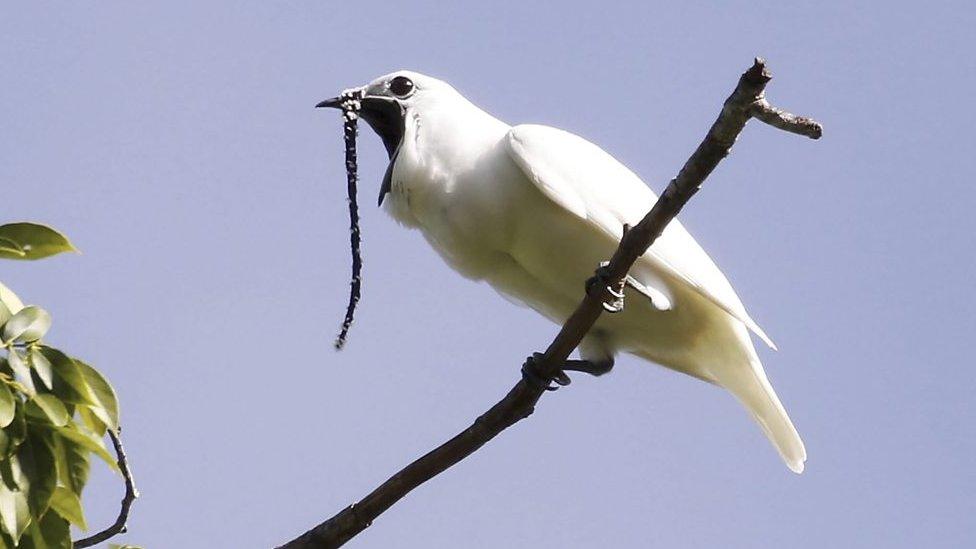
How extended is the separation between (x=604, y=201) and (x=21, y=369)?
8.32ft

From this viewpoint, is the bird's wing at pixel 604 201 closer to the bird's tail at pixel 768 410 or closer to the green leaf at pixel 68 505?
the bird's tail at pixel 768 410

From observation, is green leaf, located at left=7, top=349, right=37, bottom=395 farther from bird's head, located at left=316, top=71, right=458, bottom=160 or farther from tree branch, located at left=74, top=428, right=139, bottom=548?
bird's head, located at left=316, top=71, right=458, bottom=160

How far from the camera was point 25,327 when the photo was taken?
8.77 feet

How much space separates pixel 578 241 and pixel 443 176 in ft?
1.87

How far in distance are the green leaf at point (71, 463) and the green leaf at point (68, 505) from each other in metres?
0.01

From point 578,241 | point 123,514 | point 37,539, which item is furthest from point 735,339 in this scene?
point 37,539

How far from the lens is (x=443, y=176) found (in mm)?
4871

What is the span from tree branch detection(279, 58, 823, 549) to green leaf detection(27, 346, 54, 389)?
3.61ft

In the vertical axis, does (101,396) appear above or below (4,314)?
below

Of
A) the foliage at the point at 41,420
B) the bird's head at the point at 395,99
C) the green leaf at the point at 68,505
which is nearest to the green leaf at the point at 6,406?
the foliage at the point at 41,420

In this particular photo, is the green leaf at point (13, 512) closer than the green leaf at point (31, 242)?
Yes

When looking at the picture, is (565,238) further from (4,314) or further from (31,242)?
(4,314)

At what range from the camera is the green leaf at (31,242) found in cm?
284

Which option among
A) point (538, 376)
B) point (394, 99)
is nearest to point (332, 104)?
point (394, 99)
